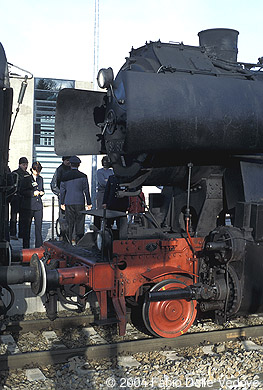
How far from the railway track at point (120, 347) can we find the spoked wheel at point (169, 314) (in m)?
0.10

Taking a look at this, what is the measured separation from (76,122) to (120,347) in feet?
8.80

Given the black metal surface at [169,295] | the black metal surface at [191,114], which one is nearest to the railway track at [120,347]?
the black metal surface at [169,295]

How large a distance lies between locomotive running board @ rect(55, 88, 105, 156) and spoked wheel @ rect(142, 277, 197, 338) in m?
1.96

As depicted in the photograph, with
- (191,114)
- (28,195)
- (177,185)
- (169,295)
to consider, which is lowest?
(169,295)

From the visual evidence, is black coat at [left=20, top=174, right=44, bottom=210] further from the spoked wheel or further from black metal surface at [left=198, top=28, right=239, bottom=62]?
the spoked wheel

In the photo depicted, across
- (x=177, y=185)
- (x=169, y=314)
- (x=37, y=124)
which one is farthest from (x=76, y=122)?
(x=37, y=124)

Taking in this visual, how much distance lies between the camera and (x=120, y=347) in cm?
479

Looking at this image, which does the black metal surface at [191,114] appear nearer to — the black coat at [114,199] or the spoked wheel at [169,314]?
the spoked wheel at [169,314]

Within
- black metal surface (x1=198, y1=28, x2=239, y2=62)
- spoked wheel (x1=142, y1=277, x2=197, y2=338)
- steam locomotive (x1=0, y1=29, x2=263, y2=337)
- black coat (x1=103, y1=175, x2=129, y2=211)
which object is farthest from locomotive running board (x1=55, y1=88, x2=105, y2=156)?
spoked wheel (x1=142, y1=277, x2=197, y2=338)

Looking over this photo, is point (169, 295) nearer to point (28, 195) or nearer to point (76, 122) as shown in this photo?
point (76, 122)

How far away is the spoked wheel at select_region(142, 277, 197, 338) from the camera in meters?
4.99

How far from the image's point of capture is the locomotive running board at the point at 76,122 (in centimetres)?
574

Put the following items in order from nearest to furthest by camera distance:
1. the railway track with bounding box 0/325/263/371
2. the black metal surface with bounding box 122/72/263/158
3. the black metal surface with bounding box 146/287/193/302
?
the railway track with bounding box 0/325/263/371 < the black metal surface with bounding box 122/72/263/158 < the black metal surface with bounding box 146/287/193/302

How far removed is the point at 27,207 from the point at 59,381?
5163 mm
